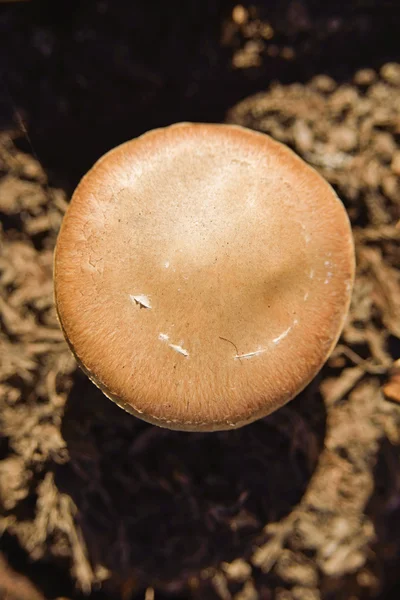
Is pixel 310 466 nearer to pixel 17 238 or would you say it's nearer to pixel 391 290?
pixel 391 290

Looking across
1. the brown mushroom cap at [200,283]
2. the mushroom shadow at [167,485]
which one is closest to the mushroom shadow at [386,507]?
the mushroom shadow at [167,485]

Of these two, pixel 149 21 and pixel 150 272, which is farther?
pixel 149 21

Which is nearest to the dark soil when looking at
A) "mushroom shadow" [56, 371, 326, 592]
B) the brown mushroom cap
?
"mushroom shadow" [56, 371, 326, 592]

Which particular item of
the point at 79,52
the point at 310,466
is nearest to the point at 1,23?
the point at 79,52

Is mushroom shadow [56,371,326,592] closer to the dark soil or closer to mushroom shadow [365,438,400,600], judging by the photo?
the dark soil

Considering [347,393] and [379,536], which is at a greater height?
[347,393]

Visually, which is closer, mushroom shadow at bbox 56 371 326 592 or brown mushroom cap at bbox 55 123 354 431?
brown mushroom cap at bbox 55 123 354 431

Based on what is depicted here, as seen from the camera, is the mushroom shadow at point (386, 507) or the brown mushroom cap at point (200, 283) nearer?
the brown mushroom cap at point (200, 283)

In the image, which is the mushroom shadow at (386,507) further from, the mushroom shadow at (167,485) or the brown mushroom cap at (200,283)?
the brown mushroom cap at (200,283)
